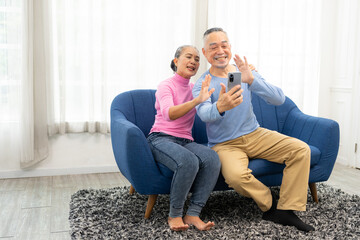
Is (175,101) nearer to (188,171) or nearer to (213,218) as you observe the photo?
(188,171)

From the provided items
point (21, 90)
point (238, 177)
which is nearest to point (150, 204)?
point (238, 177)

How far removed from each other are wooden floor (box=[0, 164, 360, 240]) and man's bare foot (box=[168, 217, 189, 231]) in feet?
1.82

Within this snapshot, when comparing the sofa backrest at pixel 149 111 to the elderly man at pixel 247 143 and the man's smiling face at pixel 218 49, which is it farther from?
the man's smiling face at pixel 218 49

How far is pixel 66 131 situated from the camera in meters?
3.50

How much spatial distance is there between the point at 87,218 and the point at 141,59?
1.64 metres

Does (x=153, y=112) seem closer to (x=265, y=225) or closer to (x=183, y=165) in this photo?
(x=183, y=165)

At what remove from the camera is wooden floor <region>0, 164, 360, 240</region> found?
7.41 ft

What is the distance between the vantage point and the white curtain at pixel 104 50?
3395 mm

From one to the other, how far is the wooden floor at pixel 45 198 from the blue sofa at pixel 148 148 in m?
0.48

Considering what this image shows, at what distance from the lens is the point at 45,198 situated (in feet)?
9.34

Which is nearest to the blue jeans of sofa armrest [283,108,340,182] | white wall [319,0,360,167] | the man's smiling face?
the man's smiling face

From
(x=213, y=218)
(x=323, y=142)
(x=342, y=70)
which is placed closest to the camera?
(x=213, y=218)

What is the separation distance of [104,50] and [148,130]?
104 cm

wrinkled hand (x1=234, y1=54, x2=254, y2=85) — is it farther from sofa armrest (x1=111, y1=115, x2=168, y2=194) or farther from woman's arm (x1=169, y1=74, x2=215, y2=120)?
sofa armrest (x1=111, y1=115, x2=168, y2=194)
